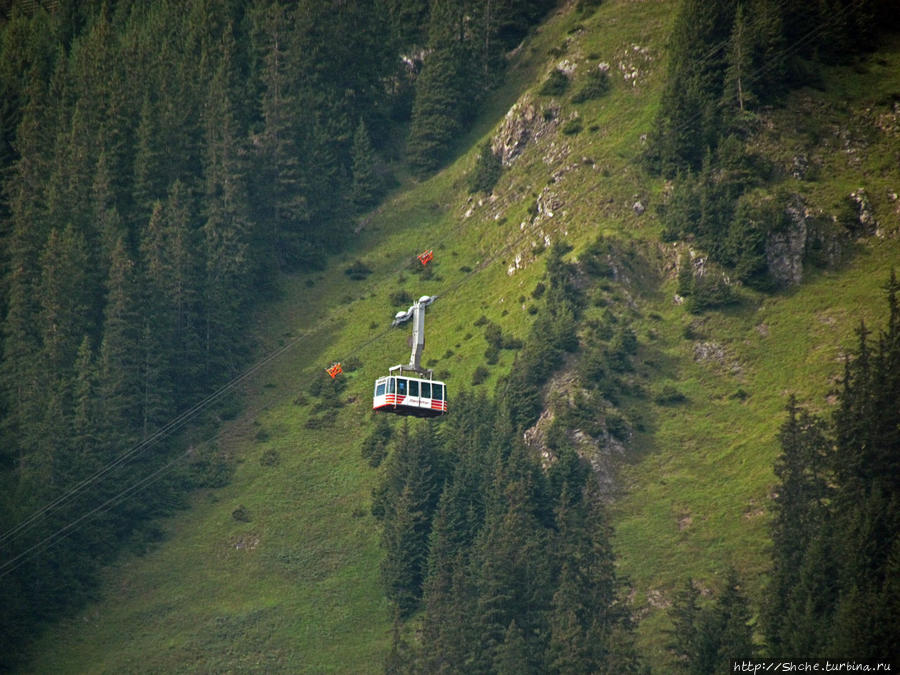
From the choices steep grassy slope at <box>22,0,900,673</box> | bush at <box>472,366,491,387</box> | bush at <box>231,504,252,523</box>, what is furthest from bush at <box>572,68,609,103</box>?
bush at <box>231,504,252,523</box>

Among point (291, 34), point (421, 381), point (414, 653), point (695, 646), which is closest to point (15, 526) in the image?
point (414, 653)

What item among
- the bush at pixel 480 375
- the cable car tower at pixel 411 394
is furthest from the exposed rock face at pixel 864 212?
the cable car tower at pixel 411 394

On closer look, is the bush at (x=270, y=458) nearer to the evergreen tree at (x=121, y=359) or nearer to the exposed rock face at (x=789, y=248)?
the evergreen tree at (x=121, y=359)

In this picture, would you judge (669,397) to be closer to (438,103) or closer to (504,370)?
(504,370)

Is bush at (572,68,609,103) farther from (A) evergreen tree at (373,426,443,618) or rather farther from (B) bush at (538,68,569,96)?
(A) evergreen tree at (373,426,443,618)

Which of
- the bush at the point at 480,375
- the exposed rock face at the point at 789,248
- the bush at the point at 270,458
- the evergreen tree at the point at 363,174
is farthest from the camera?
the evergreen tree at the point at 363,174

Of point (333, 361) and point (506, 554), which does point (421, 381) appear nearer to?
point (506, 554)

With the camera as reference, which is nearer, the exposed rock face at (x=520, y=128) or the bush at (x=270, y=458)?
the bush at (x=270, y=458)

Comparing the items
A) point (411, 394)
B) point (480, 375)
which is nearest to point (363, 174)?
point (480, 375)
